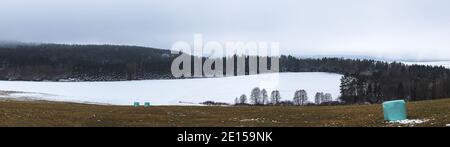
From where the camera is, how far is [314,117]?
37719mm

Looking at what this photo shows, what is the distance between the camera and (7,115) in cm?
3441

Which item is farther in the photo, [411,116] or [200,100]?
[200,100]
